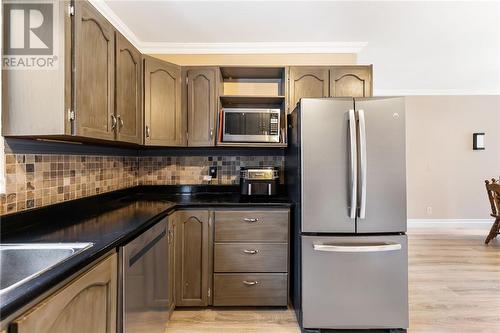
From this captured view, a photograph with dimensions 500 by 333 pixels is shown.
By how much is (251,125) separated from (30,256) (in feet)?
6.15

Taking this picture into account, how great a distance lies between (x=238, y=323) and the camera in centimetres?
221

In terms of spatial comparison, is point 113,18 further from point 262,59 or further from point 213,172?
point 213,172

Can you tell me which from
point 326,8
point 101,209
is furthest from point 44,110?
point 326,8

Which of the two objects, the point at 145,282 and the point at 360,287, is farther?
the point at 360,287

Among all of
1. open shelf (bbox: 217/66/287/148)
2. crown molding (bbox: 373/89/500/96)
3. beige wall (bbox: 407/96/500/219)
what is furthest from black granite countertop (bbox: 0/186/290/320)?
beige wall (bbox: 407/96/500/219)

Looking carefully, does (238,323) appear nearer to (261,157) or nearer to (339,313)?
(339,313)

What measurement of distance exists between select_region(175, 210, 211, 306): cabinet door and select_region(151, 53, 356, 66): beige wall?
1.63 meters

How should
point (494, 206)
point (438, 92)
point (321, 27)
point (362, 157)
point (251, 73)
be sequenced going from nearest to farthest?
point (362, 157) → point (321, 27) → point (251, 73) → point (494, 206) → point (438, 92)

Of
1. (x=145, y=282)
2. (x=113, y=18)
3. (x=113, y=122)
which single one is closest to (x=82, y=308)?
(x=145, y=282)

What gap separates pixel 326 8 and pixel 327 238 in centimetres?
180

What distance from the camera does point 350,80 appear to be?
266 centimetres

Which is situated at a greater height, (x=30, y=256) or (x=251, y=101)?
(x=251, y=101)

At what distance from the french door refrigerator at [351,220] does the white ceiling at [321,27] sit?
2.93 feet

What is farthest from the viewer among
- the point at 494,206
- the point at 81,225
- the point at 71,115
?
the point at 494,206
